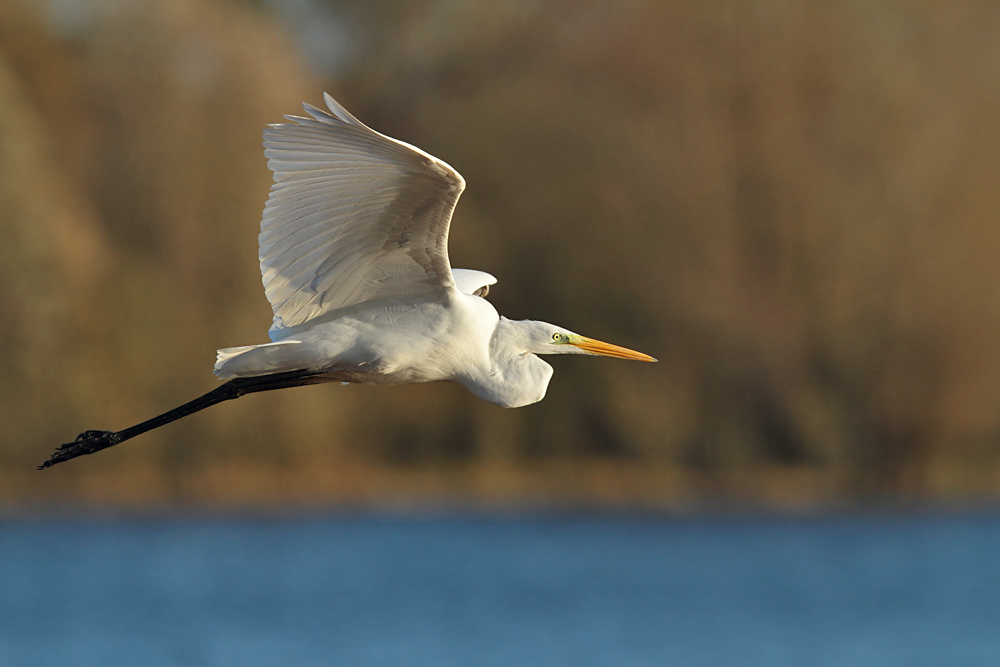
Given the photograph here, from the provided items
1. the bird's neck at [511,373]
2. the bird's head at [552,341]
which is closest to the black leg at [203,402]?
the bird's neck at [511,373]

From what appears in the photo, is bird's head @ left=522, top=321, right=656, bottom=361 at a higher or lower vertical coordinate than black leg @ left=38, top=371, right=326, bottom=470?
higher

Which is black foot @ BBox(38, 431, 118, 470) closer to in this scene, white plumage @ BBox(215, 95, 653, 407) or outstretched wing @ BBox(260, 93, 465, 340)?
white plumage @ BBox(215, 95, 653, 407)

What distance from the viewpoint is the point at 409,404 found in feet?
56.8

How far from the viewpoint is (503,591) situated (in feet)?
52.6

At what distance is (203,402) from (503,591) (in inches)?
439

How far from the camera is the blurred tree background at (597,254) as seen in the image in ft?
50.6

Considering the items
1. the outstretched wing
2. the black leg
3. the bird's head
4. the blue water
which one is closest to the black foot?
the black leg

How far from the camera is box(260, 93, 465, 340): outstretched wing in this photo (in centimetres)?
445

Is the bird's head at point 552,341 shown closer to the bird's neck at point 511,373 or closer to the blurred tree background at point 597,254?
the bird's neck at point 511,373

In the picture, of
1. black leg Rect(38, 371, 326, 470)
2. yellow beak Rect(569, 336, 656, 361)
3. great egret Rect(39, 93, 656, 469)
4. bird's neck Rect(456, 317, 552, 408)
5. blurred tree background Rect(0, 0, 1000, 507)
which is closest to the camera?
great egret Rect(39, 93, 656, 469)

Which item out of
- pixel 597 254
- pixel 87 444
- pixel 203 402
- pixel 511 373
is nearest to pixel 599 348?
pixel 511 373

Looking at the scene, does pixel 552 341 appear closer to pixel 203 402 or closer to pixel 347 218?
pixel 347 218

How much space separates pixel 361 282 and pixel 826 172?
12.7 metres

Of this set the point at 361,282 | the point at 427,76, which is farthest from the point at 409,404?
the point at 361,282
